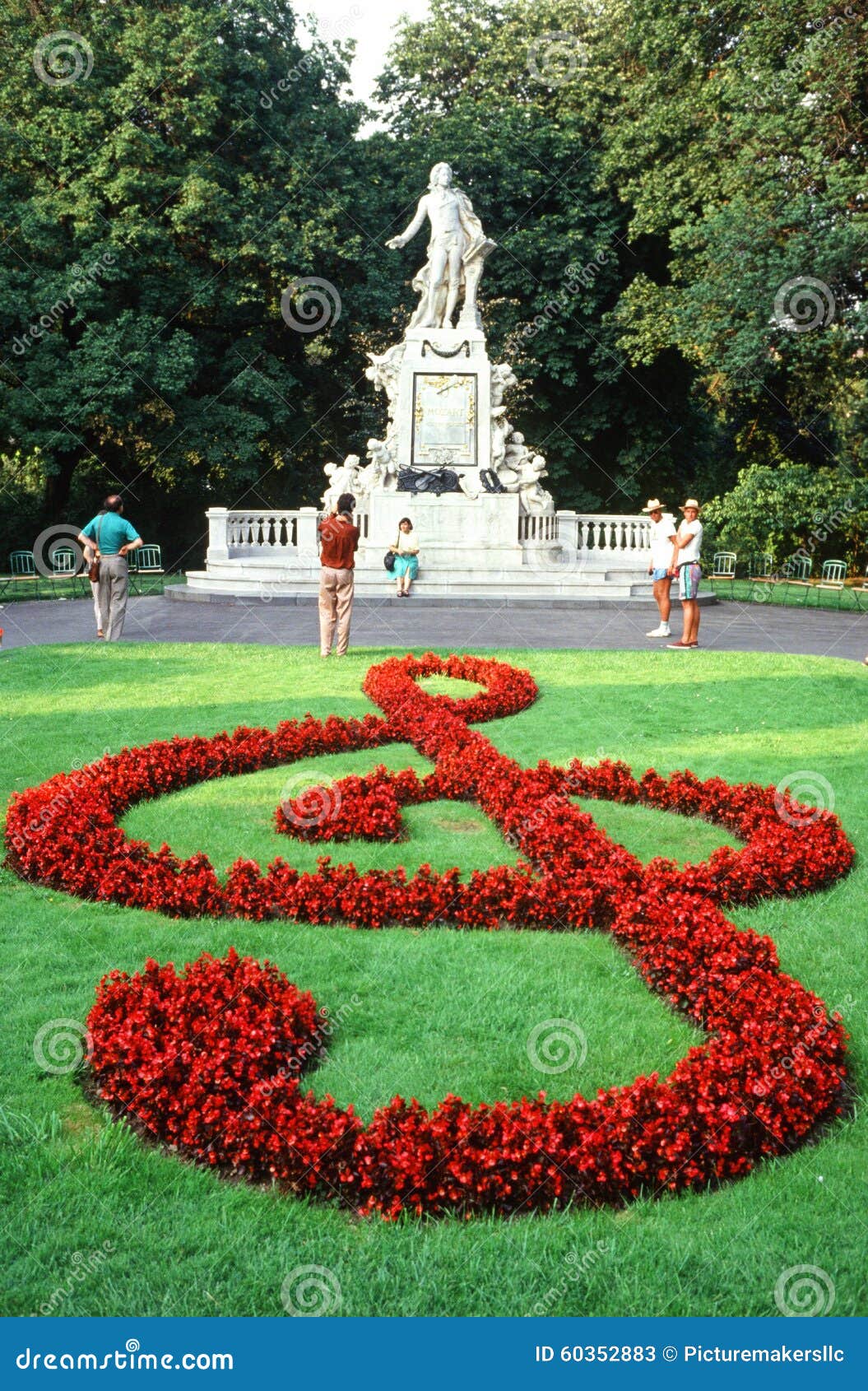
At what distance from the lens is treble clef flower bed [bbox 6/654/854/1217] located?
3.22 m

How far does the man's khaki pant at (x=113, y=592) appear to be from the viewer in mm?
14242

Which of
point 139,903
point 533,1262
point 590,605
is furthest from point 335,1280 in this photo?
point 590,605

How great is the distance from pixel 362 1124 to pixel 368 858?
2.80 meters

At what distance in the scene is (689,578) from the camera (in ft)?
47.1

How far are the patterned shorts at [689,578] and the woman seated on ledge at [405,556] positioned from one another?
7.45m

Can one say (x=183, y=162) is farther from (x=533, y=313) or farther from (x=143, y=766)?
(x=143, y=766)

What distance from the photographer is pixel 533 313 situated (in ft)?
114

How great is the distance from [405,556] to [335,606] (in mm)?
7956
